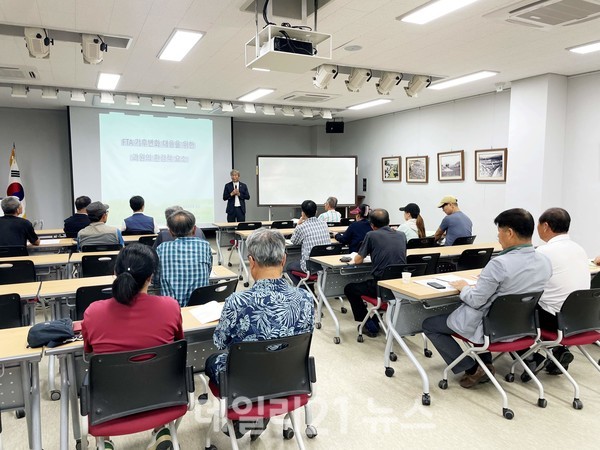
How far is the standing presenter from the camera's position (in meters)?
8.54

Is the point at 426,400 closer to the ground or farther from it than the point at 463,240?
closer to the ground

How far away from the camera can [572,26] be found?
422 centimetres

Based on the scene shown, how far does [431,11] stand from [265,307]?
3305 mm

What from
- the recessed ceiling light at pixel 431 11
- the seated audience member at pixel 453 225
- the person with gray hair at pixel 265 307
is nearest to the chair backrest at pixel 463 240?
the seated audience member at pixel 453 225

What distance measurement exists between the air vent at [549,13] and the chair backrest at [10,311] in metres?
4.54

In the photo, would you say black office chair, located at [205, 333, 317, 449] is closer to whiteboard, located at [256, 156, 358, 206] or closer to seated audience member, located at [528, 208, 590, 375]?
seated audience member, located at [528, 208, 590, 375]

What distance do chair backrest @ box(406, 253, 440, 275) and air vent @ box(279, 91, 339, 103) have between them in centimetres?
451

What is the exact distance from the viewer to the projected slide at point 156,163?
9.17 meters

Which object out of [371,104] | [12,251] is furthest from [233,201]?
[12,251]

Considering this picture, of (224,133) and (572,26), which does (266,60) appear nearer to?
(572,26)

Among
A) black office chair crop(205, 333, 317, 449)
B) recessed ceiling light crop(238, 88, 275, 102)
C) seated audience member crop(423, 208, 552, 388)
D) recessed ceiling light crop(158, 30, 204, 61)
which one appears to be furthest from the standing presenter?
black office chair crop(205, 333, 317, 449)

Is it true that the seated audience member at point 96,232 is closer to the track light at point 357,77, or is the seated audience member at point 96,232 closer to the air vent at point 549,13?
the track light at point 357,77

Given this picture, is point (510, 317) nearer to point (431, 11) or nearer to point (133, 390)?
point (133, 390)

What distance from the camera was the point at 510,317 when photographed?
2805 millimetres
